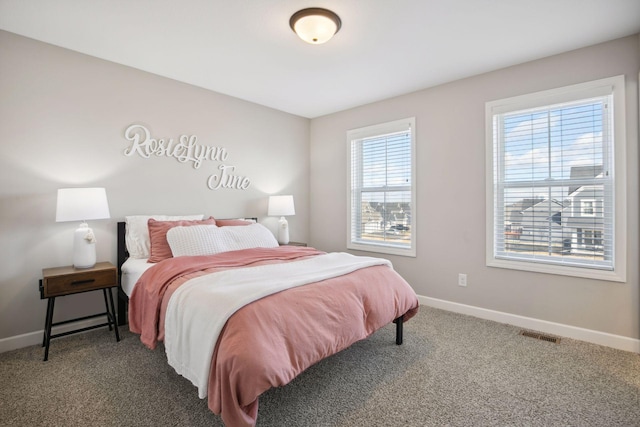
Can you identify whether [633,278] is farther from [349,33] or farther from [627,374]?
[349,33]

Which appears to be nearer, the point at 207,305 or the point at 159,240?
the point at 207,305

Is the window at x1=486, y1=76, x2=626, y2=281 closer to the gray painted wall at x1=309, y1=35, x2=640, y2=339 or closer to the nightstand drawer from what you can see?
the gray painted wall at x1=309, y1=35, x2=640, y2=339

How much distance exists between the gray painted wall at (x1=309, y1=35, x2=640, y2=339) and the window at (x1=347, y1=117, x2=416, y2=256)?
0.37 feet

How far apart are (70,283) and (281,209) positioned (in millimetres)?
2257

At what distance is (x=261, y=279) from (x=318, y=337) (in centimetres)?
51

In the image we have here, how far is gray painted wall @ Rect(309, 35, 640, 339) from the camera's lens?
99.3 inches

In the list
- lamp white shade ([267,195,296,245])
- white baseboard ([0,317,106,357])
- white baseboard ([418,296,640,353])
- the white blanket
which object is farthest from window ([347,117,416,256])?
white baseboard ([0,317,106,357])

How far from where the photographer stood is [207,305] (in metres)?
1.67

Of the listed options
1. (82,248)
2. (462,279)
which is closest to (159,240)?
(82,248)

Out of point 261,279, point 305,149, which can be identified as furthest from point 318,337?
point 305,149

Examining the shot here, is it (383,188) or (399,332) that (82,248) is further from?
(383,188)

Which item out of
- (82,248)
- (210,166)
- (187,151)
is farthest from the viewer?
(210,166)

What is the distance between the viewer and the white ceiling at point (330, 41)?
2.15 metres

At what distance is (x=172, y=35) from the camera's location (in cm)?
250
